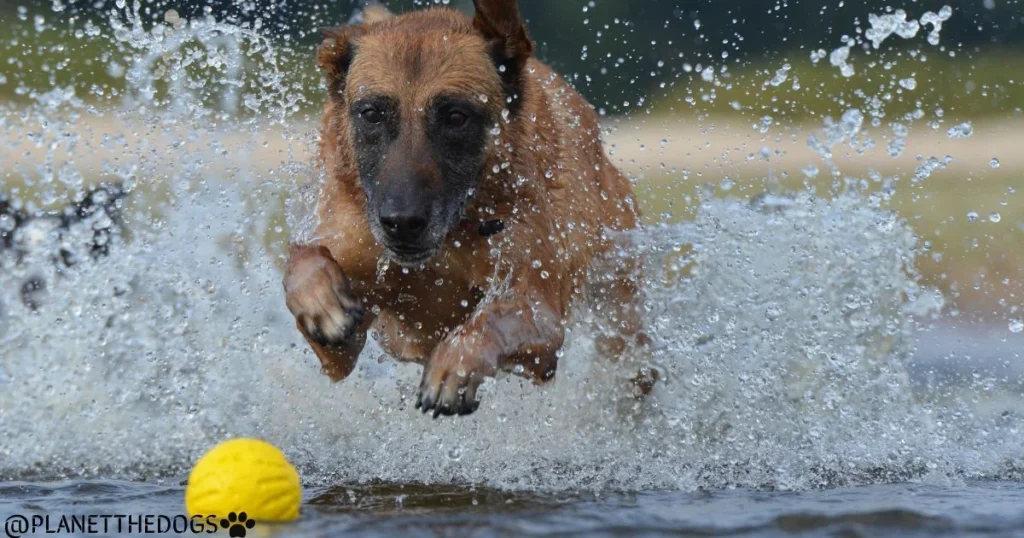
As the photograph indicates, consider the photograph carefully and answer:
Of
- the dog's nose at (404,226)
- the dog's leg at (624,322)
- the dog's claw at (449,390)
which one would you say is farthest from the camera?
the dog's leg at (624,322)

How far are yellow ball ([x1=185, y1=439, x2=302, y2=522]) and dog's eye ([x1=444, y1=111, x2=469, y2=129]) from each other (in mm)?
1557

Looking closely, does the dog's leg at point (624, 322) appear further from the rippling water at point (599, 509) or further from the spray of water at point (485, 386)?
the rippling water at point (599, 509)

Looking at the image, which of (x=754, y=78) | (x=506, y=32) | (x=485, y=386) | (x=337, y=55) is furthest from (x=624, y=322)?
(x=754, y=78)

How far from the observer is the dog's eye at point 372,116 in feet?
16.0

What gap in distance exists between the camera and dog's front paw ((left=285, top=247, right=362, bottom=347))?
4652mm

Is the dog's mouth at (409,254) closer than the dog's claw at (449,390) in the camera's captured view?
No

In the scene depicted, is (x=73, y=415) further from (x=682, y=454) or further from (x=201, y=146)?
(x=682, y=454)

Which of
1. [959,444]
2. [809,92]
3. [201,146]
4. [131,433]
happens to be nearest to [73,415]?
[131,433]

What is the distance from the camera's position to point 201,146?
692cm

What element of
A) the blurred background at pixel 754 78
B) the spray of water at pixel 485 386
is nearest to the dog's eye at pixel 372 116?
the spray of water at pixel 485 386

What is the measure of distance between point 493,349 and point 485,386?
1201mm

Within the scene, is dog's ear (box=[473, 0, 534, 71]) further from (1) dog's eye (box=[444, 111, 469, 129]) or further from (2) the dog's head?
(1) dog's eye (box=[444, 111, 469, 129])

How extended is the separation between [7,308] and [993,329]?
8950mm

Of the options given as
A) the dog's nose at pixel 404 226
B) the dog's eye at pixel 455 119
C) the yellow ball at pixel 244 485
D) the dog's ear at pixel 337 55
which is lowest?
the yellow ball at pixel 244 485
